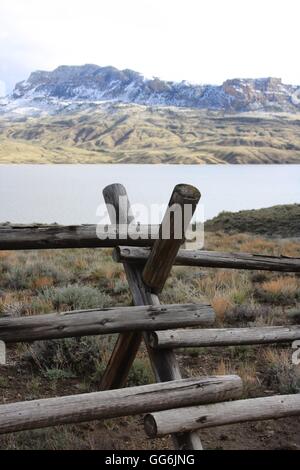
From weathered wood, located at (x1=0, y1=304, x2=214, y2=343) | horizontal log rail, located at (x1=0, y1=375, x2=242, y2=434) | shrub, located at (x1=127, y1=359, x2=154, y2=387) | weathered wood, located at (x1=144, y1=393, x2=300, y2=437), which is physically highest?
weathered wood, located at (x1=0, y1=304, x2=214, y2=343)

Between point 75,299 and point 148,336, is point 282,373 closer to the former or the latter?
point 148,336

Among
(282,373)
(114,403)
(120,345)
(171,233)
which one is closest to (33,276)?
(120,345)

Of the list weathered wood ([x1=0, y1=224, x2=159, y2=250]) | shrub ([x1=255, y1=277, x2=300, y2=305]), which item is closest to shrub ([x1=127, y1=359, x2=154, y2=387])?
weathered wood ([x1=0, y1=224, x2=159, y2=250])

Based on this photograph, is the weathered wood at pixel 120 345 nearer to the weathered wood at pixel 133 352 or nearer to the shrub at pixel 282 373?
the weathered wood at pixel 133 352

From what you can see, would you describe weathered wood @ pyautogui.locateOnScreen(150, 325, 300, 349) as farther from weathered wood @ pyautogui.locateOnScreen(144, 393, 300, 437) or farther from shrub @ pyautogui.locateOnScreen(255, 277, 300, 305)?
shrub @ pyautogui.locateOnScreen(255, 277, 300, 305)

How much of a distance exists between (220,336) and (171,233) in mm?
895

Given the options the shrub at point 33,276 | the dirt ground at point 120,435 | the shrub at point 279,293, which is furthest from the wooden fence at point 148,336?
the shrub at point 33,276

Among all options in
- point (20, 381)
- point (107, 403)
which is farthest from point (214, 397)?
point (20, 381)

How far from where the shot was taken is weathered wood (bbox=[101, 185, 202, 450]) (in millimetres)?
3116

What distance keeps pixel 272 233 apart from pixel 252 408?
64.3ft

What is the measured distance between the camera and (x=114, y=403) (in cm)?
268

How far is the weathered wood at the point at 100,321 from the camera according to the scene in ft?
9.58

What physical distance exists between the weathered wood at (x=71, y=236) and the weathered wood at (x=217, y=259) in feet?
0.30

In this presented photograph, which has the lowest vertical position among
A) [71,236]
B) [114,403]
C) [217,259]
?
[114,403]
